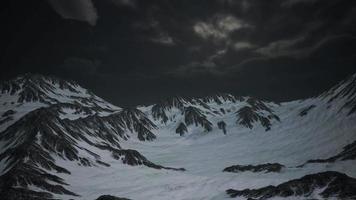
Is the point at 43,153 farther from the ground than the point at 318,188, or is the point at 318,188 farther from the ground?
the point at 43,153

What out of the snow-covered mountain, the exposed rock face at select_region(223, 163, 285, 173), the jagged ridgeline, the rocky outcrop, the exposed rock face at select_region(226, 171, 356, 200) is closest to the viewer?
the exposed rock face at select_region(226, 171, 356, 200)

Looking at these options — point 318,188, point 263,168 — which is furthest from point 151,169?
point 318,188

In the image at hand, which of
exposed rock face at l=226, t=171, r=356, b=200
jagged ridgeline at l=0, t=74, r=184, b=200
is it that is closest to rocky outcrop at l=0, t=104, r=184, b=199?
jagged ridgeline at l=0, t=74, r=184, b=200

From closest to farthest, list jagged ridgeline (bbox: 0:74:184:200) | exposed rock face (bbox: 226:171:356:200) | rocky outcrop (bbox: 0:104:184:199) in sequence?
exposed rock face (bbox: 226:171:356:200) < jagged ridgeline (bbox: 0:74:184:200) < rocky outcrop (bbox: 0:104:184:199)

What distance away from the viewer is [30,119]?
14600 cm

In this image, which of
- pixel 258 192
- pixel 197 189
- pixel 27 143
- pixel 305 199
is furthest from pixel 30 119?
pixel 305 199

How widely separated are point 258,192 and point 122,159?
85.5 m

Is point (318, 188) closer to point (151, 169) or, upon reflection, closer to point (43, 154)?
point (151, 169)

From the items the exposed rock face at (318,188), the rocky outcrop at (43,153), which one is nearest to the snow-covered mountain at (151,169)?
the exposed rock face at (318,188)

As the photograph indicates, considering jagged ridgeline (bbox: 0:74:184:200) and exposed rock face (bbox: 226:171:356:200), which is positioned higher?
jagged ridgeline (bbox: 0:74:184:200)

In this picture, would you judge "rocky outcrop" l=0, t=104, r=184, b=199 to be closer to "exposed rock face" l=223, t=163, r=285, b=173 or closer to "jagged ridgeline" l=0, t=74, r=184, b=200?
"jagged ridgeline" l=0, t=74, r=184, b=200

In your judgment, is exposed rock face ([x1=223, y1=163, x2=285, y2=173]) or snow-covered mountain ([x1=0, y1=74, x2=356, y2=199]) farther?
exposed rock face ([x1=223, y1=163, x2=285, y2=173])

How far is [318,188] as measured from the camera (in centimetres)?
7544

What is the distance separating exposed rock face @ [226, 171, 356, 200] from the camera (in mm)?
69875
